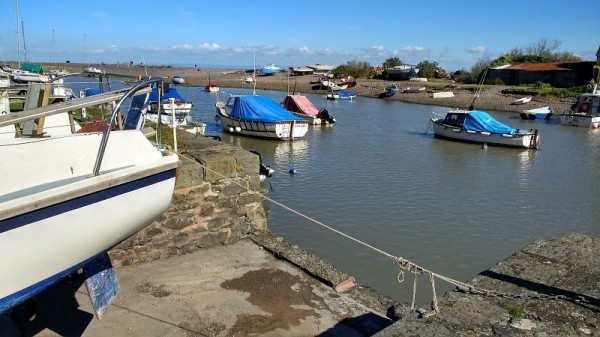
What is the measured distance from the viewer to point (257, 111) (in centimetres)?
2592

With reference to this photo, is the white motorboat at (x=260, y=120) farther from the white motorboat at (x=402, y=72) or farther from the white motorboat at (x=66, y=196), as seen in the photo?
the white motorboat at (x=402, y=72)

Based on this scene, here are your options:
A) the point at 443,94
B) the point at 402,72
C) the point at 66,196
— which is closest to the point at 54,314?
the point at 66,196

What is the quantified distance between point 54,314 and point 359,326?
334 centimetres

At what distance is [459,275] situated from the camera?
30.3ft

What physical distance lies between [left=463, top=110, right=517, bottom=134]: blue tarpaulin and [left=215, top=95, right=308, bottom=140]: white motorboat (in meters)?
9.03

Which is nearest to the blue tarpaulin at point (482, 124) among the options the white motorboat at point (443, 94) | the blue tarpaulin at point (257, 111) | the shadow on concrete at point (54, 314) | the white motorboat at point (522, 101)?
the blue tarpaulin at point (257, 111)

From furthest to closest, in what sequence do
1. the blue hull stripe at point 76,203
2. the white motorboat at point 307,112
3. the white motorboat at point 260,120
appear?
the white motorboat at point 307,112 → the white motorboat at point 260,120 → the blue hull stripe at point 76,203

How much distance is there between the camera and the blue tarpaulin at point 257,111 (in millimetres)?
25391

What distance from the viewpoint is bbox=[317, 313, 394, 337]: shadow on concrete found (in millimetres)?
4947

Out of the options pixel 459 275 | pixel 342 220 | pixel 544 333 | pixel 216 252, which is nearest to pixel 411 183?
pixel 342 220

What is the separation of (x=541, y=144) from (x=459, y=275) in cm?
2009

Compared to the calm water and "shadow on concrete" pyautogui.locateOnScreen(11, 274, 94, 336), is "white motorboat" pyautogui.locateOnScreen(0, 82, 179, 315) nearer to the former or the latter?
"shadow on concrete" pyautogui.locateOnScreen(11, 274, 94, 336)

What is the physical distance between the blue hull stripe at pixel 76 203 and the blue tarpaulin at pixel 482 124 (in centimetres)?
2380

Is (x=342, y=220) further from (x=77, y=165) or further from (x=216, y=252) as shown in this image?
(x=77, y=165)
